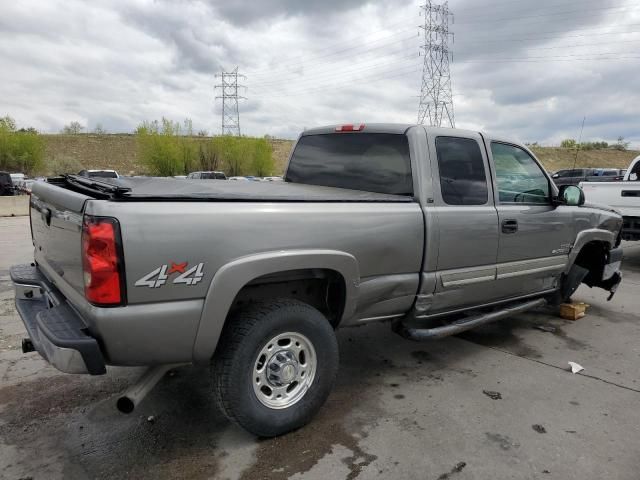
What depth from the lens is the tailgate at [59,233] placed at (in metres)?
2.53

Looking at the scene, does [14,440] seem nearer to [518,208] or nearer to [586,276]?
[518,208]

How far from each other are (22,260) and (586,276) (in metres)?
8.65

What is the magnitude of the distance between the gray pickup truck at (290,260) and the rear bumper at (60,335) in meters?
0.01

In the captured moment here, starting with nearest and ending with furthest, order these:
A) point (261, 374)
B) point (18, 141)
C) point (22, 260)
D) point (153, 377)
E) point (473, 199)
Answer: point (153, 377) < point (261, 374) < point (473, 199) < point (22, 260) < point (18, 141)

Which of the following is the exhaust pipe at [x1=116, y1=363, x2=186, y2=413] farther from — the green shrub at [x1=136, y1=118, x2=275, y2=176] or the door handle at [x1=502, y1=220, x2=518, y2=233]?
the green shrub at [x1=136, y1=118, x2=275, y2=176]

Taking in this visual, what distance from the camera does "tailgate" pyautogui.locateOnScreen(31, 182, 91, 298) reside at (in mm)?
2529

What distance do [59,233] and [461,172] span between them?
2.85m

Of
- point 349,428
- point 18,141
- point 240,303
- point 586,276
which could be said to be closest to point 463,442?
point 349,428

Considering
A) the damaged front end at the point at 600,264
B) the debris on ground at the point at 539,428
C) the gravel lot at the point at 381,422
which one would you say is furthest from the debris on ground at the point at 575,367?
the damaged front end at the point at 600,264

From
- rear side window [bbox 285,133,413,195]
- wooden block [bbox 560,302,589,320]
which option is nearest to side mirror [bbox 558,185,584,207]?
wooden block [bbox 560,302,589,320]

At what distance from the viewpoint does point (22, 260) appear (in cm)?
848

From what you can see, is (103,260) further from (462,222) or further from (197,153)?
(197,153)

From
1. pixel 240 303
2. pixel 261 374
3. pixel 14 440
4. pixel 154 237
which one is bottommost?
pixel 14 440

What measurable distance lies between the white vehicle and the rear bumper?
857 centimetres
